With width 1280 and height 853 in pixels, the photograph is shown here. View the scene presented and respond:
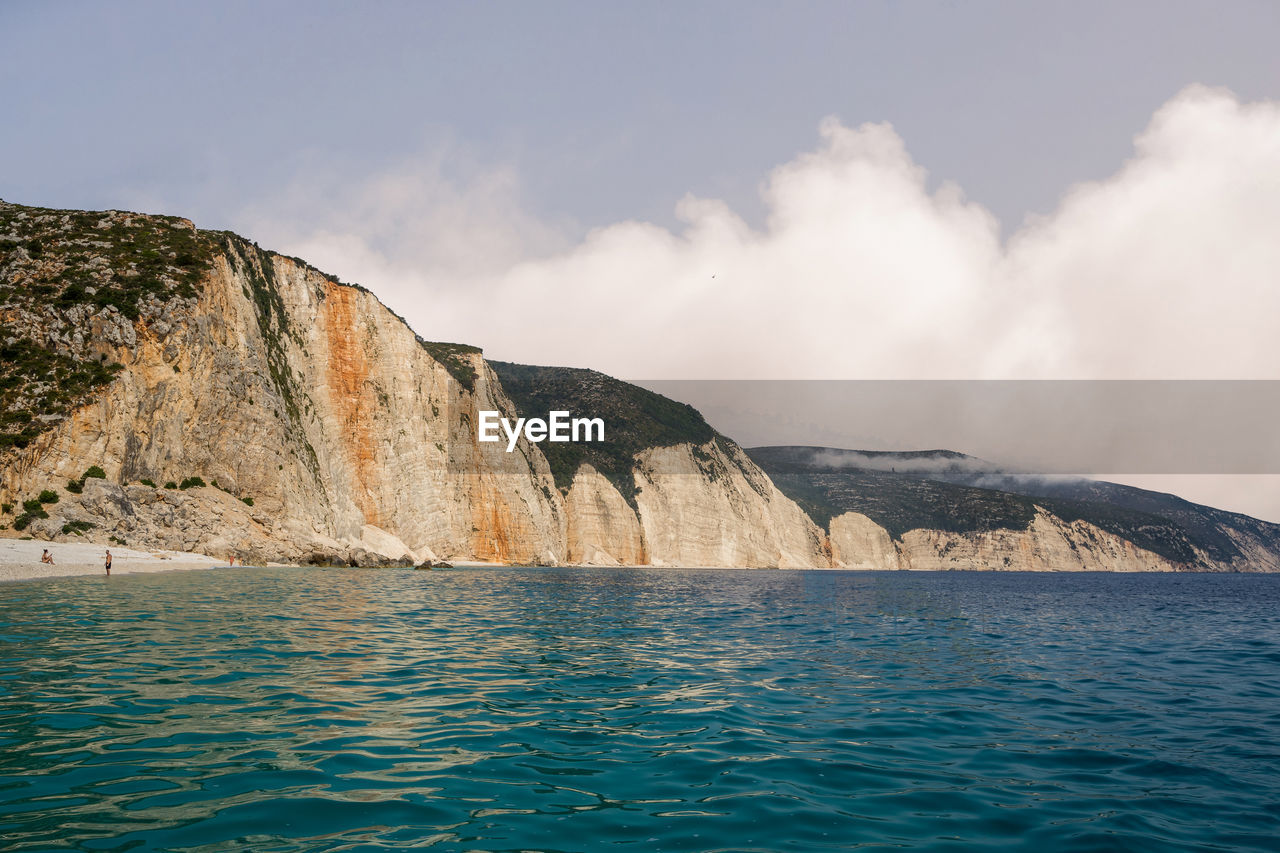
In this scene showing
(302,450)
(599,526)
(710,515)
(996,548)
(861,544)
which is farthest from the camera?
(996,548)

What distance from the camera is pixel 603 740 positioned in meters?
9.88

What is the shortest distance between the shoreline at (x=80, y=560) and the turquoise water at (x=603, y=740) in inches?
576

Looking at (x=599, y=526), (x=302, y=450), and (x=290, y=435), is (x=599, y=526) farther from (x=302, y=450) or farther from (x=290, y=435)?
(x=290, y=435)

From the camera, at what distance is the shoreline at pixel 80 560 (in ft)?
106

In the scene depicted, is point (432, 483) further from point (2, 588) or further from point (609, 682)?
point (609, 682)

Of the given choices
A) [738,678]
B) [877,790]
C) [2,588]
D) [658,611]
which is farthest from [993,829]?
[2,588]

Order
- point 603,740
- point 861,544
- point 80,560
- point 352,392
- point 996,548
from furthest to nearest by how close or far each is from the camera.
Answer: point 996,548 < point 861,544 < point 352,392 < point 80,560 < point 603,740

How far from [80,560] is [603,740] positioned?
A: 39574 millimetres

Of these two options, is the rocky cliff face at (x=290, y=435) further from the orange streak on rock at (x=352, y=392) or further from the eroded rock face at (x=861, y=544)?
the eroded rock face at (x=861, y=544)

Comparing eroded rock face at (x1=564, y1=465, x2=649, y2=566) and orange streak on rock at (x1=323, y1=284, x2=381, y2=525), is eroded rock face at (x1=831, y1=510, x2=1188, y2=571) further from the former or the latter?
orange streak on rock at (x1=323, y1=284, x2=381, y2=525)

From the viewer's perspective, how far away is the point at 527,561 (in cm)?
8806

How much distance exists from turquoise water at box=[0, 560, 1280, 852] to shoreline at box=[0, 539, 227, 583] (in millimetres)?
14638

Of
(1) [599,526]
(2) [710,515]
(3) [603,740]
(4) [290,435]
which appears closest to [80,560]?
(4) [290,435]

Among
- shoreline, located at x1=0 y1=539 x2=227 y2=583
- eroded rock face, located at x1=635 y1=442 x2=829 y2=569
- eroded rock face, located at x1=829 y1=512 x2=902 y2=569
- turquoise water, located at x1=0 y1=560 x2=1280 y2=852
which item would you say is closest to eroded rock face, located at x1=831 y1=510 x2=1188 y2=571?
eroded rock face, located at x1=829 y1=512 x2=902 y2=569
